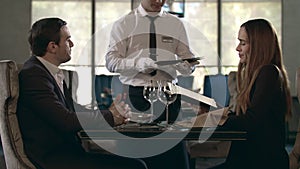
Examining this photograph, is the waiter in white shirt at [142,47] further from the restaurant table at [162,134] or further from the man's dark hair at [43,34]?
the restaurant table at [162,134]

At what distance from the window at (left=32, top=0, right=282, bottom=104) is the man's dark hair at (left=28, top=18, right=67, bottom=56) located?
5.10 m

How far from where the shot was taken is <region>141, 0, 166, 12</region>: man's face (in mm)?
2986

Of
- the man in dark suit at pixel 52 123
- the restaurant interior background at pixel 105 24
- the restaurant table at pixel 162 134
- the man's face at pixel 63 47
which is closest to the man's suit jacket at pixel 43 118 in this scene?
the man in dark suit at pixel 52 123

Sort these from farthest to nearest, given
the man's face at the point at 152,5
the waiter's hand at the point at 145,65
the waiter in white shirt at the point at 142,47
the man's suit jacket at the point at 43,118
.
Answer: the man's face at the point at 152,5 < the waiter in white shirt at the point at 142,47 < the waiter's hand at the point at 145,65 < the man's suit jacket at the point at 43,118

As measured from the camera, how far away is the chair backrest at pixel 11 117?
2.07 metres

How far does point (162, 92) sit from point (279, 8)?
5531 millimetres

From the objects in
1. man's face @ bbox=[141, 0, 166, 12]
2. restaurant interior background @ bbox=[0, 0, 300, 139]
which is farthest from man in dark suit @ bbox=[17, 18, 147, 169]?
restaurant interior background @ bbox=[0, 0, 300, 139]

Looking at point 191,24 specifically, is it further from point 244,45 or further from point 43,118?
point 43,118

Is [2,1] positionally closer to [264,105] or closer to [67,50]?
[67,50]

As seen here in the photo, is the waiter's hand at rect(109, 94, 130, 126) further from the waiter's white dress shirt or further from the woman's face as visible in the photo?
the waiter's white dress shirt

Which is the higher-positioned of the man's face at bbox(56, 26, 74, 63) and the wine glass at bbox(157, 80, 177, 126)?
the man's face at bbox(56, 26, 74, 63)

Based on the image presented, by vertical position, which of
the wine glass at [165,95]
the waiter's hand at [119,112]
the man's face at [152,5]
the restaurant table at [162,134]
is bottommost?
the restaurant table at [162,134]

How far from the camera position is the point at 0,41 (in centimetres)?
734

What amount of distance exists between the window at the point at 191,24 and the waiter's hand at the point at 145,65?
4760 mm
